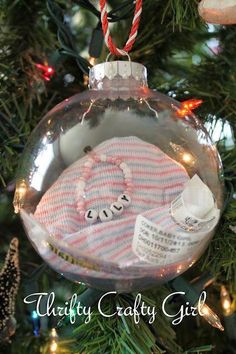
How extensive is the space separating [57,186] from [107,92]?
0.26 ft

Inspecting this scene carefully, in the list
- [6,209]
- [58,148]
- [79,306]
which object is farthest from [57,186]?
[6,209]

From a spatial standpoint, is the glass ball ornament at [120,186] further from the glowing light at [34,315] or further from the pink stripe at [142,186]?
the glowing light at [34,315]

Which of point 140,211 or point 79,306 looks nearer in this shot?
point 140,211

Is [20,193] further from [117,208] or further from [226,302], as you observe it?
[226,302]

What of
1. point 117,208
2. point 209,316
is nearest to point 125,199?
point 117,208

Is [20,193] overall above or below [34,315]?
above

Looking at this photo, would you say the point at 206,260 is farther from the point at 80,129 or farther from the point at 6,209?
the point at 6,209

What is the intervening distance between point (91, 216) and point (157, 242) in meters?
0.05

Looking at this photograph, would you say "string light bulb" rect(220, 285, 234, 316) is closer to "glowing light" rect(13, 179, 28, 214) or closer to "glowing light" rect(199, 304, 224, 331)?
"glowing light" rect(199, 304, 224, 331)

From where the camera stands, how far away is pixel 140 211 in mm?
385

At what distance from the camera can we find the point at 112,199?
39cm

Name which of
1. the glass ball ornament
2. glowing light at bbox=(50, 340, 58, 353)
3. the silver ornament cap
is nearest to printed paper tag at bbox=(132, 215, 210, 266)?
the glass ball ornament

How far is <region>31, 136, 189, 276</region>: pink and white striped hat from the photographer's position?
1.24 ft

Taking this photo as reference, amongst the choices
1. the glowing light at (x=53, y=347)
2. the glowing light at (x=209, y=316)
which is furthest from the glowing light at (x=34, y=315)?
the glowing light at (x=209, y=316)
